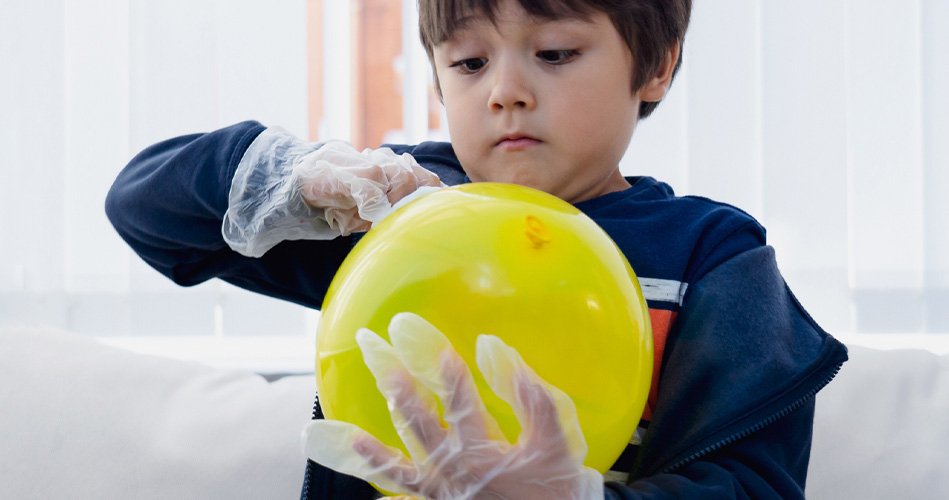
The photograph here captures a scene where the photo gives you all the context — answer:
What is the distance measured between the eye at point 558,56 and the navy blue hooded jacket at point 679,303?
0.57ft

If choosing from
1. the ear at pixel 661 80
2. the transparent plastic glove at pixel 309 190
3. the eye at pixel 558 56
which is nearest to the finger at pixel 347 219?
the transparent plastic glove at pixel 309 190

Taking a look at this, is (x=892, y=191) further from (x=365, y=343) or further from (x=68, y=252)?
(x=68, y=252)

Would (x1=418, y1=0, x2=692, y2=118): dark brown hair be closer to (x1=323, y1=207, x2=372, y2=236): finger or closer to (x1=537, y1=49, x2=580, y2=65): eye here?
(x1=537, y1=49, x2=580, y2=65): eye

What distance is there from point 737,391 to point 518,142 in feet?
1.07

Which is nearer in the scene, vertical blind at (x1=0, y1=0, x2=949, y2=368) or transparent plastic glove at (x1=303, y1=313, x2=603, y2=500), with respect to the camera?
transparent plastic glove at (x1=303, y1=313, x2=603, y2=500)

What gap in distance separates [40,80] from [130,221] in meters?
1.14

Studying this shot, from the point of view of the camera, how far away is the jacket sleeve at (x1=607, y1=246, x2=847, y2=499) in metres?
0.70

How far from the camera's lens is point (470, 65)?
33.3 inches

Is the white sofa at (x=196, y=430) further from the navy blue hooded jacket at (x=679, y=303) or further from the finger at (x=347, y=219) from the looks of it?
the finger at (x=347, y=219)

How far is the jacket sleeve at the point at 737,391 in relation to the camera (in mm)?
699

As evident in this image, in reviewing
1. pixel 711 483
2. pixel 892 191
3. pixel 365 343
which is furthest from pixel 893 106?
pixel 365 343

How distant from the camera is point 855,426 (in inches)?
44.6

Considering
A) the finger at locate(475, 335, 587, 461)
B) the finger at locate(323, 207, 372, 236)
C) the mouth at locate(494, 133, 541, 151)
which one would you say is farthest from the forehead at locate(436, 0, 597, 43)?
the finger at locate(475, 335, 587, 461)

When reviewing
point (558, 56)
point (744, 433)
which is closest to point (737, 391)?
point (744, 433)
